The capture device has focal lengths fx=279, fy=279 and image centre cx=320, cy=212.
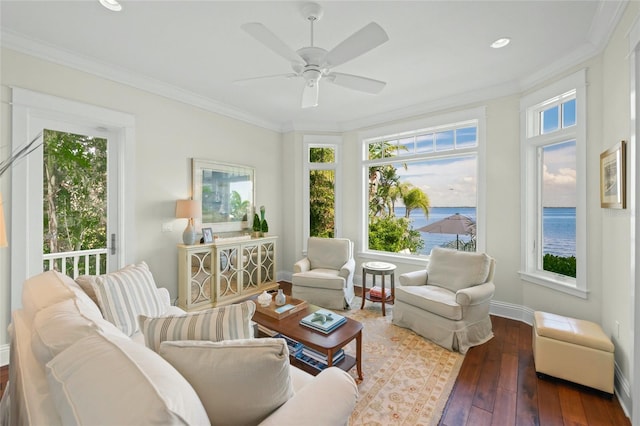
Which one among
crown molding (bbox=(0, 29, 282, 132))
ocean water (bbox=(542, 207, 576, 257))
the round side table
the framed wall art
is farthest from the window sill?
crown molding (bbox=(0, 29, 282, 132))

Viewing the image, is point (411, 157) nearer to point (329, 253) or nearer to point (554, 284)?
point (329, 253)

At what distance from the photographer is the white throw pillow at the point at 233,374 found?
939 mm

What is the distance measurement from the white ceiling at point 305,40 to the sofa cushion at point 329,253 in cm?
204

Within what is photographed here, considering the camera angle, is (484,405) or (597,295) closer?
(484,405)

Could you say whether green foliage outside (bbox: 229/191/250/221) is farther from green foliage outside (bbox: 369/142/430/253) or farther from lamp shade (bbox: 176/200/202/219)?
green foliage outside (bbox: 369/142/430/253)

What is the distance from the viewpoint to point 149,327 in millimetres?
1168

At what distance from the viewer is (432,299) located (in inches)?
109

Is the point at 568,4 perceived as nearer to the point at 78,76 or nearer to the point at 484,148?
the point at 484,148

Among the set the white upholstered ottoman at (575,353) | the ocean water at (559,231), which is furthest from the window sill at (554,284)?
the white upholstered ottoman at (575,353)

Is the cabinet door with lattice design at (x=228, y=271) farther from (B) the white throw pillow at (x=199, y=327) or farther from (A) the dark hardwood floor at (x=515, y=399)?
(B) the white throw pillow at (x=199, y=327)

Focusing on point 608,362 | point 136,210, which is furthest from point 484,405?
point 136,210

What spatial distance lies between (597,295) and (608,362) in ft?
2.49

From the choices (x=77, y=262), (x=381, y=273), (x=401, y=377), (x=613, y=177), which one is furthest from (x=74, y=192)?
(x=613, y=177)

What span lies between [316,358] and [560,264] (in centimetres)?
277
